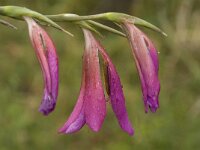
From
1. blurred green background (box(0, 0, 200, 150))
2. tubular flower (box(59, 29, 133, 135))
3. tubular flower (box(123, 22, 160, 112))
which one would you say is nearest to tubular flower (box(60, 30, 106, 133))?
tubular flower (box(59, 29, 133, 135))

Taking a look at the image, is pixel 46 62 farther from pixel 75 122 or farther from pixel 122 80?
pixel 122 80

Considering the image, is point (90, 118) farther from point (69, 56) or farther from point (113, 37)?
point (113, 37)

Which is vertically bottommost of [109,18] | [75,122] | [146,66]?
[75,122]

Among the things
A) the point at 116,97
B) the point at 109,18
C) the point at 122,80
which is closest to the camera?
the point at 109,18

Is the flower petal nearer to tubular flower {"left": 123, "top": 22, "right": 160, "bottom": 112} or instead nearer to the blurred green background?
tubular flower {"left": 123, "top": 22, "right": 160, "bottom": 112}

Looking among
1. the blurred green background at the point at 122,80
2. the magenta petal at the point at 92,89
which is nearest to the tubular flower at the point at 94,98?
the magenta petal at the point at 92,89

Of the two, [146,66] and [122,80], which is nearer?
[146,66]

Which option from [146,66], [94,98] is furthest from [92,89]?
[146,66]

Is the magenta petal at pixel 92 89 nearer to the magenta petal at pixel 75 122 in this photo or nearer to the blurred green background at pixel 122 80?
the magenta petal at pixel 75 122
